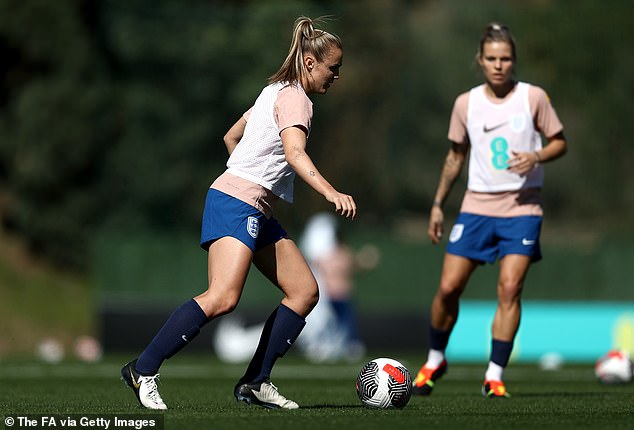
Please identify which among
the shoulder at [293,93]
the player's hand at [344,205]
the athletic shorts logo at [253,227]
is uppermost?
the shoulder at [293,93]

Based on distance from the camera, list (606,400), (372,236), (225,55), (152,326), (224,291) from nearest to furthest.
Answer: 1. (224,291)
2. (606,400)
3. (152,326)
4. (372,236)
5. (225,55)

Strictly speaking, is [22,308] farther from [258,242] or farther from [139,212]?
[258,242]

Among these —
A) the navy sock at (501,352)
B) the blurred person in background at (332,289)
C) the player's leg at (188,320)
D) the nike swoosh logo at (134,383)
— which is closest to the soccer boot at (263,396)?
the player's leg at (188,320)

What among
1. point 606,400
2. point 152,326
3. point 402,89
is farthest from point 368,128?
point 606,400

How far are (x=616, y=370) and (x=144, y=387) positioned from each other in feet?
15.4

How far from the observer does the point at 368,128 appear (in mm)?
21125

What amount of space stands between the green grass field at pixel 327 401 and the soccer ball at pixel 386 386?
0.08 metres

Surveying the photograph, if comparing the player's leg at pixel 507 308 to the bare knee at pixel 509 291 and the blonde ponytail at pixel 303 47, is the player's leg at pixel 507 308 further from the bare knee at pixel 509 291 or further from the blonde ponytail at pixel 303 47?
the blonde ponytail at pixel 303 47

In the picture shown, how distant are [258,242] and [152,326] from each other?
12.2 m

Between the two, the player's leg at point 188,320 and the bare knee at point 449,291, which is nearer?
the player's leg at point 188,320

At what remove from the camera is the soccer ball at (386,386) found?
7.26 m

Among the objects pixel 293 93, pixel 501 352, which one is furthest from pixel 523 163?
pixel 293 93

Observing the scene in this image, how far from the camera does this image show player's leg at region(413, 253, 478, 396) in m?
8.87

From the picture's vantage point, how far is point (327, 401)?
26.6 feet
